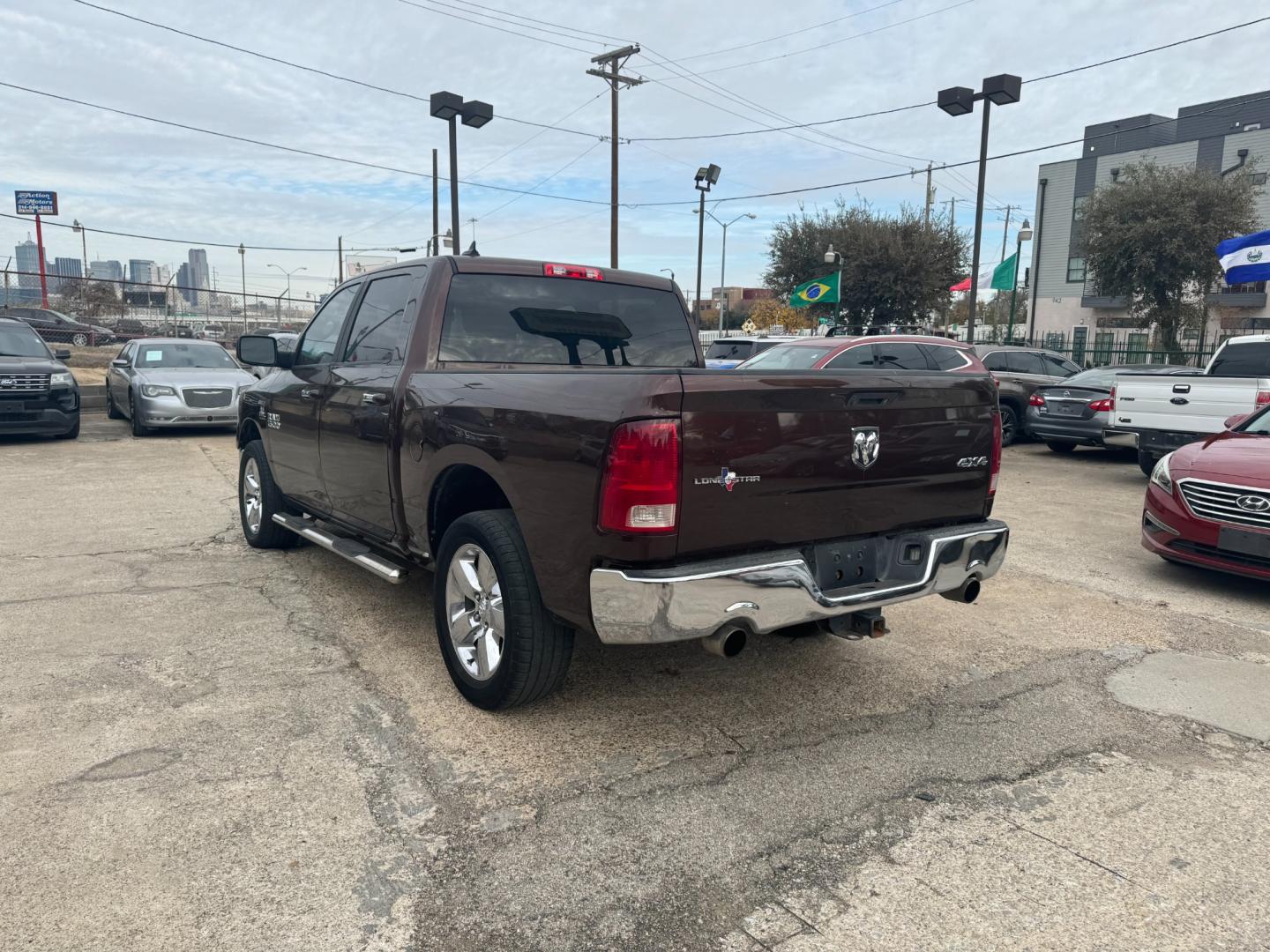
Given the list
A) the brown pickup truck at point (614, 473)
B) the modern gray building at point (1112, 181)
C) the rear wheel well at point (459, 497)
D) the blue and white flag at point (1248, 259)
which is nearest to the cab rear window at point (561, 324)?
the brown pickup truck at point (614, 473)

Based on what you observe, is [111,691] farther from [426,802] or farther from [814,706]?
[814,706]

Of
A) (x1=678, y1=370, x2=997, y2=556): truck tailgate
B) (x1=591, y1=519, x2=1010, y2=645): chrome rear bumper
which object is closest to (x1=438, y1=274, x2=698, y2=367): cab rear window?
(x1=678, y1=370, x2=997, y2=556): truck tailgate

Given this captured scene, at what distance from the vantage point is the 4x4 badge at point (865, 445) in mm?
3388

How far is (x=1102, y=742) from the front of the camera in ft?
11.9

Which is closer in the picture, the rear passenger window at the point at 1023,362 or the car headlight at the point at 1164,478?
the car headlight at the point at 1164,478

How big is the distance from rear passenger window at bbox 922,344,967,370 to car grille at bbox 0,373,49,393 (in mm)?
11760

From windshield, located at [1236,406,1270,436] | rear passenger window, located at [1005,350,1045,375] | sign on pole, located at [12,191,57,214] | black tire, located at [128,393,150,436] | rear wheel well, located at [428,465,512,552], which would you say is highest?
sign on pole, located at [12,191,57,214]

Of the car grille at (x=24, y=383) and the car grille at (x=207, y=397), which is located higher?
the car grille at (x=24, y=383)

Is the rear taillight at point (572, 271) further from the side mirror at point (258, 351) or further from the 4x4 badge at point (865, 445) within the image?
the 4x4 badge at point (865, 445)

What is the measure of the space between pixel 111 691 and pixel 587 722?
2092 millimetres

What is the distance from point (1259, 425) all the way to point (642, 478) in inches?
237

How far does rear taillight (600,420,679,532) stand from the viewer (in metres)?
2.90

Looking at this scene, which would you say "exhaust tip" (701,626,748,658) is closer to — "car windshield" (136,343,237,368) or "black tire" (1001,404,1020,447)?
"black tire" (1001,404,1020,447)

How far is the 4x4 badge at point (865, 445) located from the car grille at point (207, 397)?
40.6 ft
